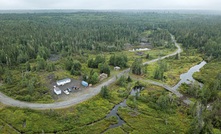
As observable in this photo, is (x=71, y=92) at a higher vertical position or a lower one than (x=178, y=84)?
higher

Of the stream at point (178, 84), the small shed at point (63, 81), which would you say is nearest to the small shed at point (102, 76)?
the small shed at point (63, 81)

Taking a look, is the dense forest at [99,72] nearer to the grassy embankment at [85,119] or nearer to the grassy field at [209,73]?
the grassy field at [209,73]

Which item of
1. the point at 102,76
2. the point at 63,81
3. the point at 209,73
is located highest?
the point at 63,81

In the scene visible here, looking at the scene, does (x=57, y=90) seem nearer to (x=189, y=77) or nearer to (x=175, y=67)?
(x=189, y=77)

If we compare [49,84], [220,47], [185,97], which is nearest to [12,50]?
[49,84]

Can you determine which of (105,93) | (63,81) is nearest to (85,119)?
(105,93)

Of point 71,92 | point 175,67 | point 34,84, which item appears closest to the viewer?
point 71,92

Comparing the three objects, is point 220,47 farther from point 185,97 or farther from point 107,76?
point 107,76

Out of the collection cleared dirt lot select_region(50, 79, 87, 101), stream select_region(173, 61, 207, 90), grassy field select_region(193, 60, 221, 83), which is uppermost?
cleared dirt lot select_region(50, 79, 87, 101)

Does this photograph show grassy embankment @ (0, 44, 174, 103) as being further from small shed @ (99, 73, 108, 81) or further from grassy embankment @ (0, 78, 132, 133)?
grassy embankment @ (0, 78, 132, 133)

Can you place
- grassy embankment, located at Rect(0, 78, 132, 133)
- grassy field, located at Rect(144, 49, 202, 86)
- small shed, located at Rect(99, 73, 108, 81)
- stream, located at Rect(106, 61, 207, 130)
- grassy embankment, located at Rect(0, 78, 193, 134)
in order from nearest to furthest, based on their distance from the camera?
1. grassy embankment, located at Rect(0, 78, 132, 133)
2. grassy embankment, located at Rect(0, 78, 193, 134)
3. stream, located at Rect(106, 61, 207, 130)
4. small shed, located at Rect(99, 73, 108, 81)
5. grassy field, located at Rect(144, 49, 202, 86)

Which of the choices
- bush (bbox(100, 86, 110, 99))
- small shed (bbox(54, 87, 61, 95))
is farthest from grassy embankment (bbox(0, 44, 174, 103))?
bush (bbox(100, 86, 110, 99))
